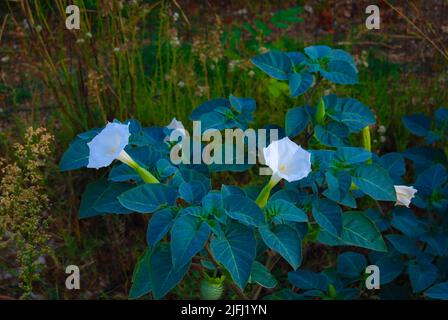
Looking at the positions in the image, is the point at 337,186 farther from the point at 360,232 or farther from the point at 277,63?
the point at 277,63

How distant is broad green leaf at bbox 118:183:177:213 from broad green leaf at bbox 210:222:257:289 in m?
0.14

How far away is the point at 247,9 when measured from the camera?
4.16 meters

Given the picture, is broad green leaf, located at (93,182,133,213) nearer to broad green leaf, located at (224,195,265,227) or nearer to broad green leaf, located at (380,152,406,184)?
broad green leaf, located at (224,195,265,227)

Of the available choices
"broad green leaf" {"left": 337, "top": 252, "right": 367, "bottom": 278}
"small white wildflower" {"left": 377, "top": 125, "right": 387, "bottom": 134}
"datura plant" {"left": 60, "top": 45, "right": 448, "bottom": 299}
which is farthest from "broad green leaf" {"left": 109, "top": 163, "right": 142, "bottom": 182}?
"small white wildflower" {"left": 377, "top": 125, "right": 387, "bottom": 134}

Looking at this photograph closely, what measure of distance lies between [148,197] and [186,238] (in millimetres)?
154

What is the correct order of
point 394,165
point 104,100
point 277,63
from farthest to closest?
point 104,100 < point 394,165 < point 277,63

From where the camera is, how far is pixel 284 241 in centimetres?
149

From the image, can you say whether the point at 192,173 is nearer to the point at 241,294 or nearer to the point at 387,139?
the point at 241,294

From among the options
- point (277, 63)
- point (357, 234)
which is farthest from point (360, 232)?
point (277, 63)

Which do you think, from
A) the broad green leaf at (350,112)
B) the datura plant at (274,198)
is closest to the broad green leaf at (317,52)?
the datura plant at (274,198)

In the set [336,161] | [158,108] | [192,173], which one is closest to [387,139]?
[158,108]

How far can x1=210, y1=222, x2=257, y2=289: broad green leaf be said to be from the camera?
4.58 feet

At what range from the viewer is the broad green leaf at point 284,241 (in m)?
1.46

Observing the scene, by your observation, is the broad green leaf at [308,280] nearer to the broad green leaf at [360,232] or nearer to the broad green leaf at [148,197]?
the broad green leaf at [360,232]
